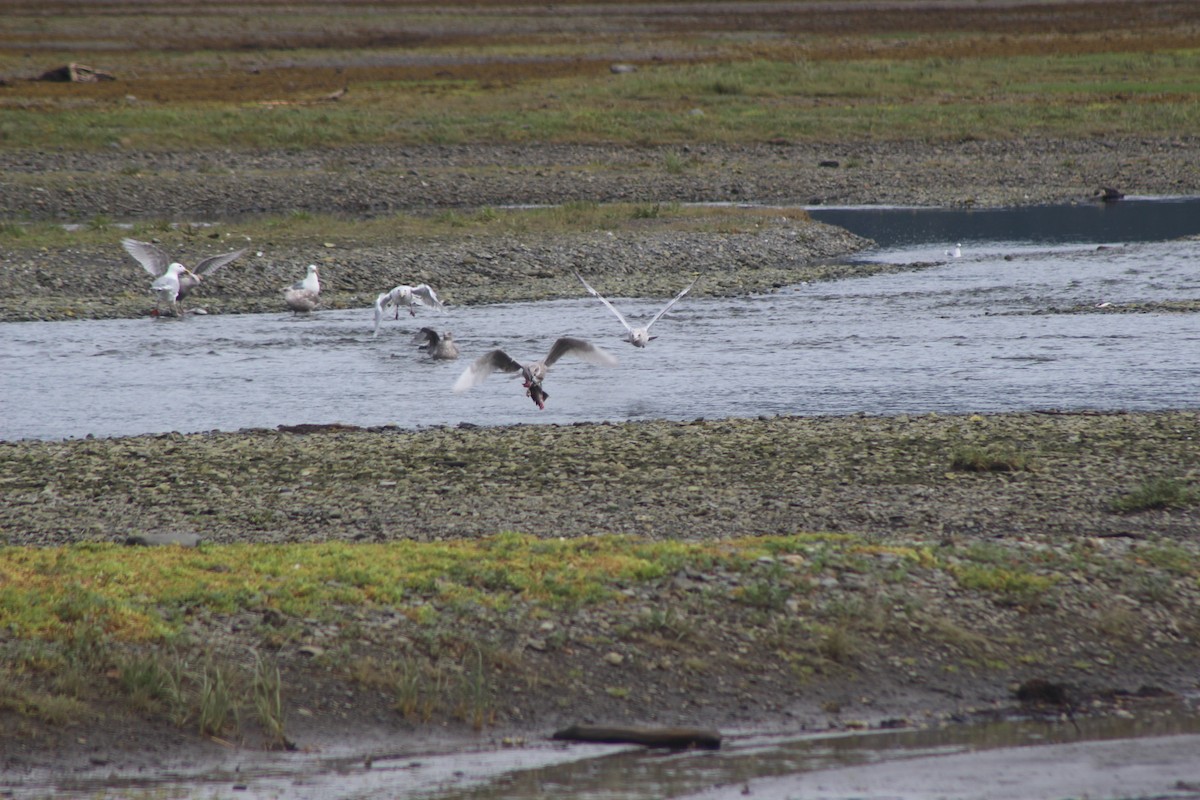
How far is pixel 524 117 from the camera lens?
48188 mm

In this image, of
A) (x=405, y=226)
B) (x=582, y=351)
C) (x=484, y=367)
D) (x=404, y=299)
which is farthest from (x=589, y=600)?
(x=405, y=226)

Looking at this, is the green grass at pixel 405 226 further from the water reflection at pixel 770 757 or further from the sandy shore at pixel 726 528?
the water reflection at pixel 770 757

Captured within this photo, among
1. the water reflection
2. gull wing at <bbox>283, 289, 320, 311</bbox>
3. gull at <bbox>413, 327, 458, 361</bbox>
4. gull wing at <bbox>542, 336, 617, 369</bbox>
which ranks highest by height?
gull wing at <bbox>542, 336, 617, 369</bbox>

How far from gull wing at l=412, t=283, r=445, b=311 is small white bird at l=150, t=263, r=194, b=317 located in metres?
3.84

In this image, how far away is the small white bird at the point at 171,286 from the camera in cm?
2306

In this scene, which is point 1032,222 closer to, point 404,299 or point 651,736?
point 404,299

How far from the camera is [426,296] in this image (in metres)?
22.9

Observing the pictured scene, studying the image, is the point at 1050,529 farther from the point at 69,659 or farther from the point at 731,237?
the point at 731,237

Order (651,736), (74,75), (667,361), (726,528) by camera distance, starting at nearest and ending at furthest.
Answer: (651,736) → (726,528) → (667,361) → (74,75)

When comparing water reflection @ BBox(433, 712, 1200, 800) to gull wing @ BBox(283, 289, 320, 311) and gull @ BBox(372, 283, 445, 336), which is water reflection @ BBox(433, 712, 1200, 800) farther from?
gull wing @ BBox(283, 289, 320, 311)

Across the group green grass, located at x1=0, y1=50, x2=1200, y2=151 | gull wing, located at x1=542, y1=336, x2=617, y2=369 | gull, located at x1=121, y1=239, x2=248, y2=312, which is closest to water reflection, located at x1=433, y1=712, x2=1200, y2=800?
gull wing, located at x1=542, y1=336, x2=617, y2=369

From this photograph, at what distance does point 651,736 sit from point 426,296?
15.7 m

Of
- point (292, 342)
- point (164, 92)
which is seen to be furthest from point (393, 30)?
point (292, 342)

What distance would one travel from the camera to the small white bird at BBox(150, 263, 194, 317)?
2306 centimetres
